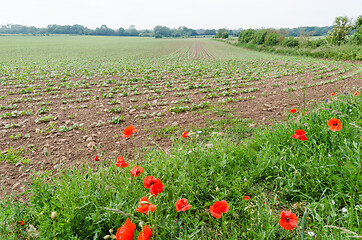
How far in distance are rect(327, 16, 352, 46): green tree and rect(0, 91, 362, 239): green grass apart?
27647 millimetres

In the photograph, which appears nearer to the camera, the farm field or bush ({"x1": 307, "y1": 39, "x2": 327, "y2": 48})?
the farm field

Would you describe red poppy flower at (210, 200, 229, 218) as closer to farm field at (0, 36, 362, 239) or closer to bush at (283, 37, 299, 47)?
farm field at (0, 36, 362, 239)

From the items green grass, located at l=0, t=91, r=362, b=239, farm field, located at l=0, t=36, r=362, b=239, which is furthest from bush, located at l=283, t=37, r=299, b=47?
green grass, located at l=0, t=91, r=362, b=239

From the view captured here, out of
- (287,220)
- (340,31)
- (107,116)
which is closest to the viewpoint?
(287,220)

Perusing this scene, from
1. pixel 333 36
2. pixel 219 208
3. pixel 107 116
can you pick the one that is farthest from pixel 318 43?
pixel 219 208

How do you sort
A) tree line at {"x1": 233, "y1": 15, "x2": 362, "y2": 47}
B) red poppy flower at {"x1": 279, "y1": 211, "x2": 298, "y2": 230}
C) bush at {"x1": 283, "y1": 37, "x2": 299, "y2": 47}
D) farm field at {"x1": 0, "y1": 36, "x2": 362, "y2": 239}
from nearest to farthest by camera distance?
red poppy flower at {"x1": 279, "y1": 211, "x2": 298, "y2": 230} < farm field at {"x1": 0, "y1": 36, "x2": 362, "y2": 239} < tree line at {"x1": 233, "y1": 15, "x2": 362, "y2": 47} < bush at {"x1": 283, "y1": 37, "x2": 299, "y2": 47}

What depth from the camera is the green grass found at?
162cm

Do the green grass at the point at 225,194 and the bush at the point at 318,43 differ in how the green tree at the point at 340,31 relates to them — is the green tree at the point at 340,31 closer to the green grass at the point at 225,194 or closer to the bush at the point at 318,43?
the bush at the point at 318,43

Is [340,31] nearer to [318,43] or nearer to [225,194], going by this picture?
[318,43]

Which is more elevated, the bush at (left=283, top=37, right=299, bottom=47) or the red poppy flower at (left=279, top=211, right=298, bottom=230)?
the bush at (left=283, top=37, right=299, bottom=47)

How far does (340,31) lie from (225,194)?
30.2m

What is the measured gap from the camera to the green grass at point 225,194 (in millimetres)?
1623

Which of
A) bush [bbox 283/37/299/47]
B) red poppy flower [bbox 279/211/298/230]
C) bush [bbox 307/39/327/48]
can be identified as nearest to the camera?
red poppy flower [bbox 279/211/298/230]

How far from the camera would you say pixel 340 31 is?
76.4 ft
